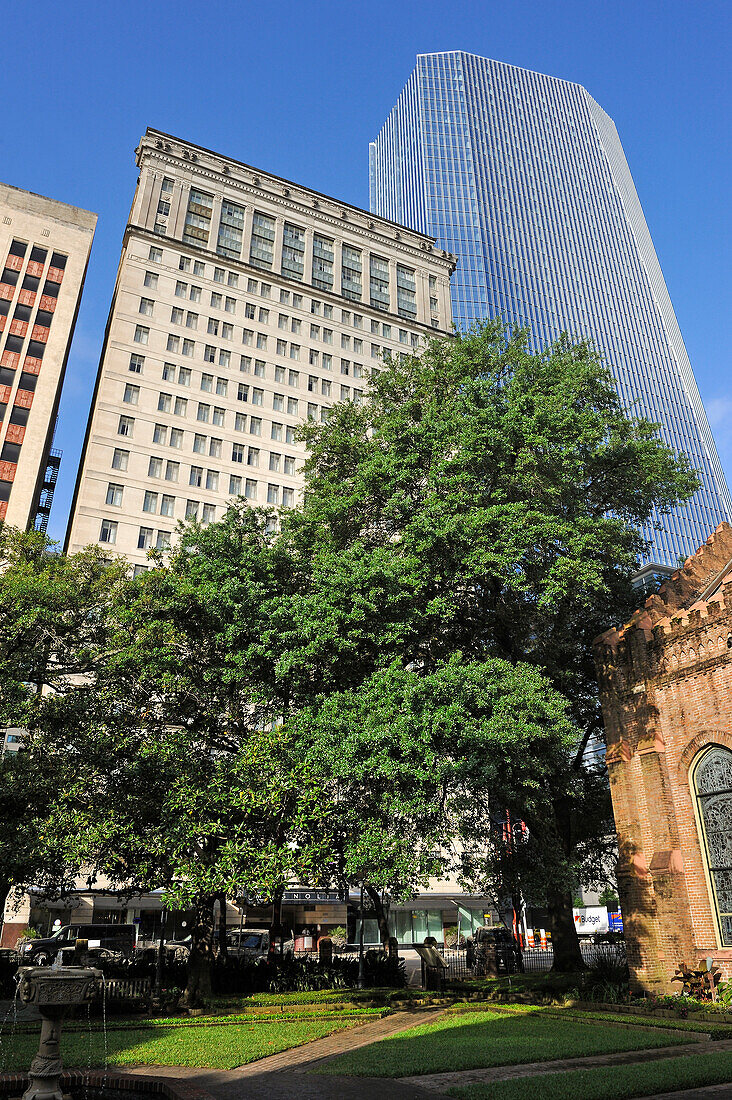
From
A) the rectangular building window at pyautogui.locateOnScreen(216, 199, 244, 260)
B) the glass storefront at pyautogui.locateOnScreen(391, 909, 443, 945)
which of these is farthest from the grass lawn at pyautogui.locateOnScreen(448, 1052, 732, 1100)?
the rectangular building window at pyautogui.locateOnScreen(216, 199, 244, 260)

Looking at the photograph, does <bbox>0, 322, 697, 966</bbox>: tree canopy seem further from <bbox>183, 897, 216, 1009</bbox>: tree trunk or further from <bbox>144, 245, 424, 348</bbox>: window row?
<bbox>144, 245, 424, 348</bbox>: window row

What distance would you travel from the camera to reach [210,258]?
2466 inches

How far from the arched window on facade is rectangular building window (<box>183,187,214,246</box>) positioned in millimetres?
59123

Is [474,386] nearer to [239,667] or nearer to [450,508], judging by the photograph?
[450,508]

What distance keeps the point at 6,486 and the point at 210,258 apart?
89.3ft

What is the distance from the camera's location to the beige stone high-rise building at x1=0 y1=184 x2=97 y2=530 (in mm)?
48812

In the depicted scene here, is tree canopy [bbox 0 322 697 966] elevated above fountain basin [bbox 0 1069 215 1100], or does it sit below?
above

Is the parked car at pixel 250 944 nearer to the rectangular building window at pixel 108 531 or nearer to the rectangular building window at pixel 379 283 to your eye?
the rectangular building window at pixel 108 531

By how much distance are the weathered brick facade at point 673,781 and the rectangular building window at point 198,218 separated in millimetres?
55651

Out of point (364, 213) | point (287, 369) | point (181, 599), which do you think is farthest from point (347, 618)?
point (364, 213)

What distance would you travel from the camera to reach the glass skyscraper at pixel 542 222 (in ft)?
414

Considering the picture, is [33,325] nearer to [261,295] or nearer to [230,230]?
[261,295]

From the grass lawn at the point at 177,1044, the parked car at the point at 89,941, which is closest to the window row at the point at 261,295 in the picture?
the parked car at the point at 89,941

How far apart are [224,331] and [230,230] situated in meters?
11.7
